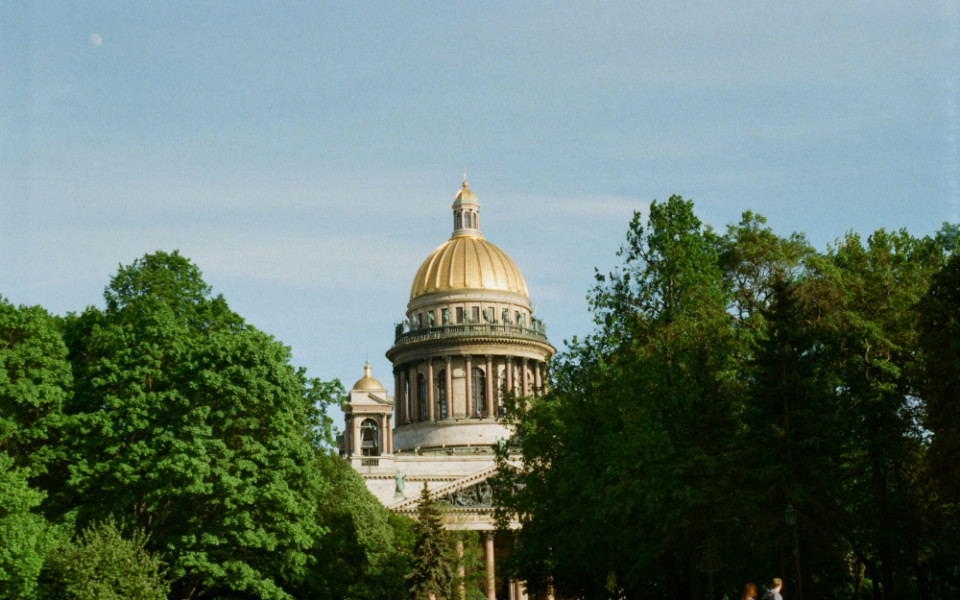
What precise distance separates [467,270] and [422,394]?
37.7ft

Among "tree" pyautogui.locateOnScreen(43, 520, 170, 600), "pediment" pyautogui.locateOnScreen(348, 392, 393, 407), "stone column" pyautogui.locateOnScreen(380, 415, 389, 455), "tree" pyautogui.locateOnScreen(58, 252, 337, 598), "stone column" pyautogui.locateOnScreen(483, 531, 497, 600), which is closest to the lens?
"tree" pyautogui.locateOnScreen(43, 520, 170, 600)

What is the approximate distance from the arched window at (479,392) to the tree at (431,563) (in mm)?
49614

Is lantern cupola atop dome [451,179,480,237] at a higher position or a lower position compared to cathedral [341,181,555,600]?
higher

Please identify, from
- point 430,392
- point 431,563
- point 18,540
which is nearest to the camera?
point 18,540

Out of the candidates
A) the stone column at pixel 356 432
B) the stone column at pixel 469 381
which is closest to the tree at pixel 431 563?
the stone column at pixel 356 432

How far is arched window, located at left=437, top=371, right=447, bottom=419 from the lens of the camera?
4550 inches

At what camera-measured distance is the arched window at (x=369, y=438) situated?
106188mm

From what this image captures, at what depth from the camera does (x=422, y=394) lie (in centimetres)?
11856

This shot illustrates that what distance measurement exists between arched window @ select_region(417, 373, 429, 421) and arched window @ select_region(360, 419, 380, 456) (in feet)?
30.4

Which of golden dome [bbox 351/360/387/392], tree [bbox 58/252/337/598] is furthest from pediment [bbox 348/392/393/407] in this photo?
tree [bbox 58/252/337/598]

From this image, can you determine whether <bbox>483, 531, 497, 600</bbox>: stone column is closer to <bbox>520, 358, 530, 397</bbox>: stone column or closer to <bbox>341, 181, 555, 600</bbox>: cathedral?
<bbox>341, 181, 555, 600</bbox>: cathedral

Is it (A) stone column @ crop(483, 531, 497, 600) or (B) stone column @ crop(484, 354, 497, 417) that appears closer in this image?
(A) stone column @ crop(483, 531, 497, 600)

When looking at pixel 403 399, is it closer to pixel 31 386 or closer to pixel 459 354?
pixel 459 354

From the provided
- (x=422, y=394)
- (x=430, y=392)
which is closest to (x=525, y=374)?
(x=430, y=392)
